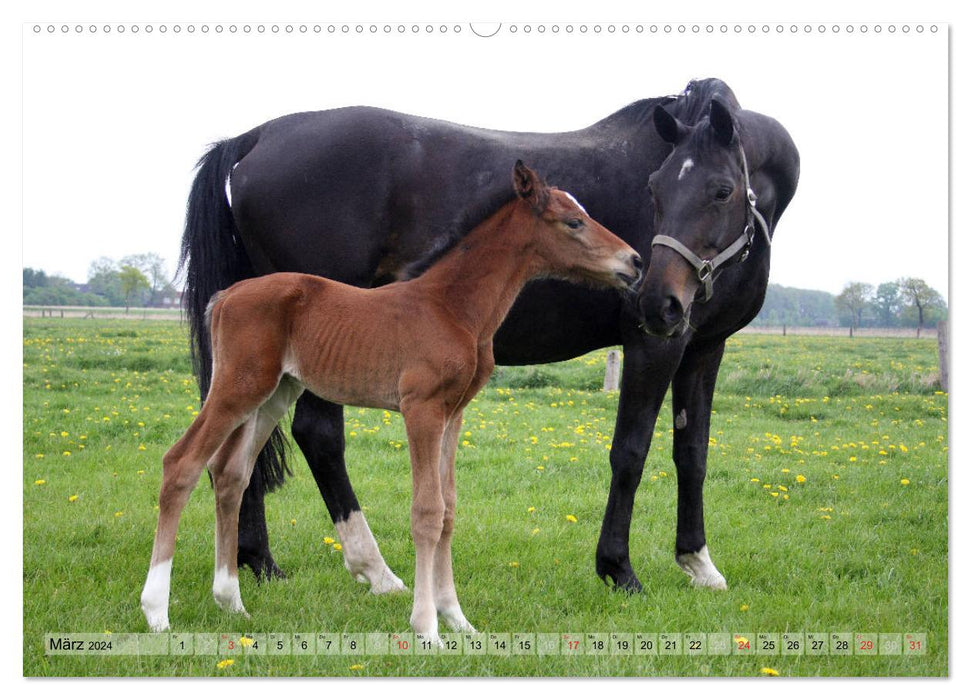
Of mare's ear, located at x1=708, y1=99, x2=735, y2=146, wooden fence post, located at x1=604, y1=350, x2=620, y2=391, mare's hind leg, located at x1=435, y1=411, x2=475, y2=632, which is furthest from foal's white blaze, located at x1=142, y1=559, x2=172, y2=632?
wooden fence post, located at x1=604, y1=350, x2=620, y2=391

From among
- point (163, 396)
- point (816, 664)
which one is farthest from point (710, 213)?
point (163, 396)

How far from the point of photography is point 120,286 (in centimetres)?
423

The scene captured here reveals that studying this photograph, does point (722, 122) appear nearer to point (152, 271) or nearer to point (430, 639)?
point (430, 639)

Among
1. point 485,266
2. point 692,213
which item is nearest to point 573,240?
point 485,266

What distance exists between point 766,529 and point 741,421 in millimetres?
3476

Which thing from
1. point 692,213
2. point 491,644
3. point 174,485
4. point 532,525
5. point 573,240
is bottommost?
point 532,525

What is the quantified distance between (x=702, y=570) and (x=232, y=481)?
2.67 meters

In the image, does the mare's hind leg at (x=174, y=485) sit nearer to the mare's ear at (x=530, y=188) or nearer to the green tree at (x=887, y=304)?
the mare's ear at (x=530, y=188)

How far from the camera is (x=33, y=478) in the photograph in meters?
5.68

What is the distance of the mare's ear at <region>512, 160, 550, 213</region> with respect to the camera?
350cm

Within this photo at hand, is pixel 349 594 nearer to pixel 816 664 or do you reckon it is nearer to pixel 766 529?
pixel 816 664

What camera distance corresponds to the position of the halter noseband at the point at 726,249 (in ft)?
12.7

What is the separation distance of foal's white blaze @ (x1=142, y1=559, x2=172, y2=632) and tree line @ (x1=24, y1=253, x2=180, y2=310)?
1.37 metres

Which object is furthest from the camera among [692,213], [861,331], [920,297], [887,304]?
[861,331]
